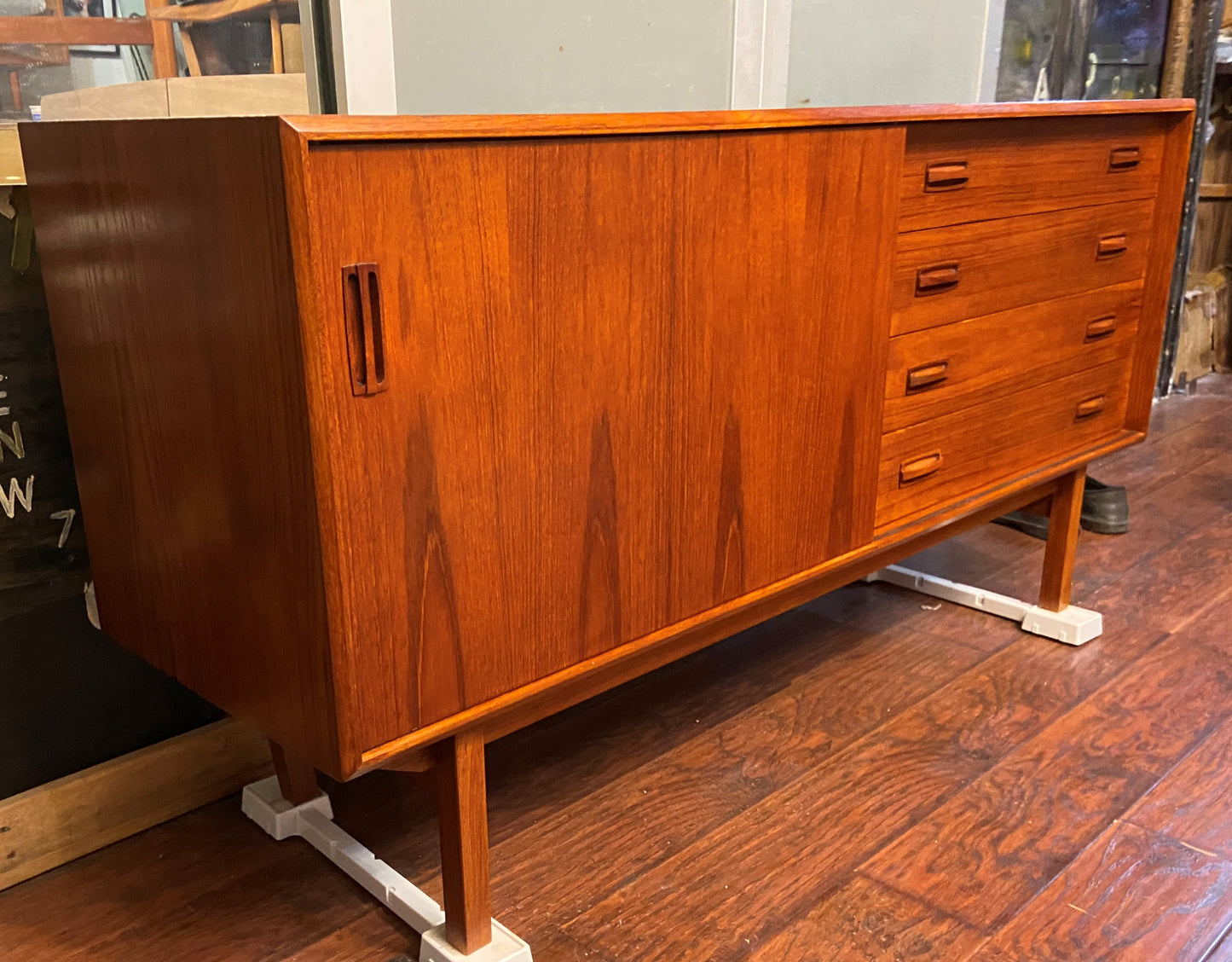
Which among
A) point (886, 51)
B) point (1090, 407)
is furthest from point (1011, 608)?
point (886, 51)

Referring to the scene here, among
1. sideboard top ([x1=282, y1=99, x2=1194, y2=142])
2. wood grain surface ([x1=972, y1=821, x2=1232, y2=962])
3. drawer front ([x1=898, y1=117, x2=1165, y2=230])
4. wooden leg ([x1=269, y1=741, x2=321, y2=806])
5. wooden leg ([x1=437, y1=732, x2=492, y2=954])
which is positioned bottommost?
wood grain surface ([x1=972, y1=821, x2=1232, y2=962])

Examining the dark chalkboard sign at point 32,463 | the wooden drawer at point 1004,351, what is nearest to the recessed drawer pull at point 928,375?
the wooden drawer at point 1004,351

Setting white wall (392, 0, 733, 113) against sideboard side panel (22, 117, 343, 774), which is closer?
sideboard side panel (22, 117, 343, 774)

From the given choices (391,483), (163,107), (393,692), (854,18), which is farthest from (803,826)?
(854,18)

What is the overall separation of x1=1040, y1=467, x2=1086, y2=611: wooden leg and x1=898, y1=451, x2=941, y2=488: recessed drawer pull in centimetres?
48

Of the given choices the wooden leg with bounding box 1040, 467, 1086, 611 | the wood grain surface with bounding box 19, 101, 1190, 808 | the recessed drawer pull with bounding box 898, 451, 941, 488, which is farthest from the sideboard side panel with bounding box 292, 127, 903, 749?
the wooden leg with bounding box 1040, 467, 1086, 611

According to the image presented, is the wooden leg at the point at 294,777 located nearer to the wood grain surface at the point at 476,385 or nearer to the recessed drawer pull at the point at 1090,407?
the wood grain surface at the point at 476,385

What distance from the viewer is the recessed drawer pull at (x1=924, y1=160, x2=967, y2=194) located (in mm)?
1290

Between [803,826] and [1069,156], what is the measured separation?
3.16 feet

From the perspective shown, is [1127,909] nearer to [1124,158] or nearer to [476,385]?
[476,385]

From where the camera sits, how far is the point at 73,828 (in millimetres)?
1313

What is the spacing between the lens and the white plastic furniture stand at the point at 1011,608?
1880mm

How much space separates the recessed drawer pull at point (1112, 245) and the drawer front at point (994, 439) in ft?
0.59

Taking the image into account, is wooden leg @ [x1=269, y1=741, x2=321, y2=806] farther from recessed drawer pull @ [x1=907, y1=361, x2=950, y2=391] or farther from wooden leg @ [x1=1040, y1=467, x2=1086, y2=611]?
wooden leg @ [x1=1040, y1=467, x2=1086, y2=611]
